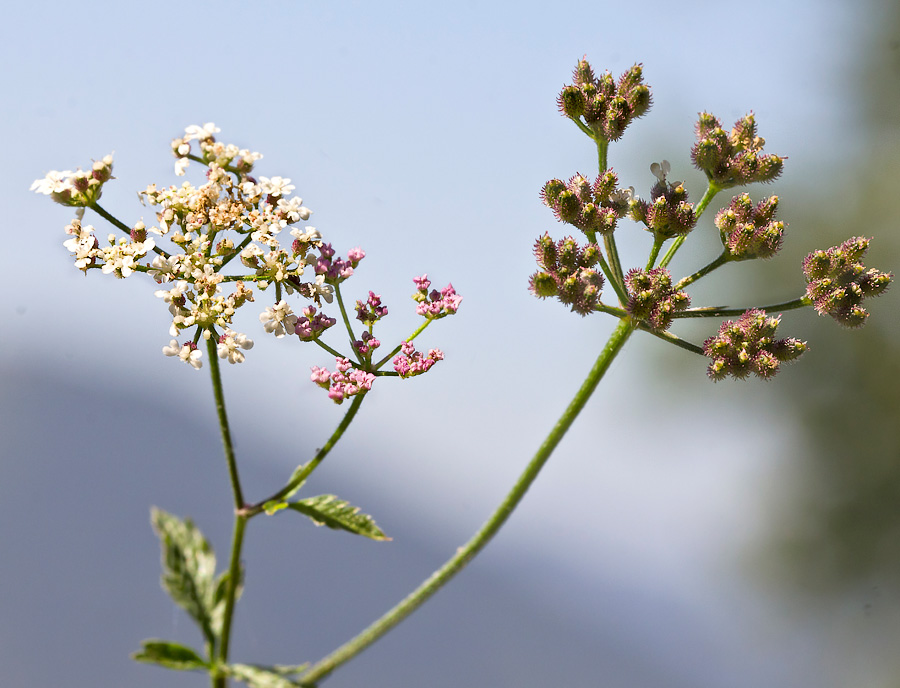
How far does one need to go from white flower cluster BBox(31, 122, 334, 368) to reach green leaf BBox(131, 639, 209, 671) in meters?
0.60

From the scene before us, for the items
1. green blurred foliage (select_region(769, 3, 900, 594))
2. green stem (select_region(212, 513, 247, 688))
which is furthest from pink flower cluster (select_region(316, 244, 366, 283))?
green blurred foliage (select_region(769, 3, 900, 594))

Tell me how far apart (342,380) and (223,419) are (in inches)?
10.5

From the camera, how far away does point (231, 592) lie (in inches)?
70.8

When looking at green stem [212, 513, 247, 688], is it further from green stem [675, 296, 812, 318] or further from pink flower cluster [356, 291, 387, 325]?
green stem [675, 296, 812, 318]

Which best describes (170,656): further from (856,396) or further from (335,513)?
(856,396)

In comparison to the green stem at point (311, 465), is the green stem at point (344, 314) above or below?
above

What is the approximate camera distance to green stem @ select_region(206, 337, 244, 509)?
5.82 ft

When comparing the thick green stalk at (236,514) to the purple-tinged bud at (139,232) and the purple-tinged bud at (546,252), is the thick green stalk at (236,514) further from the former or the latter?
the purple-tinged bud at (546,252)

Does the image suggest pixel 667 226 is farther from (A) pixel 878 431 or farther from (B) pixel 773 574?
(B) pixel 773 574

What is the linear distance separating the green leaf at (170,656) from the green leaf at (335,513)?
379 millimetres

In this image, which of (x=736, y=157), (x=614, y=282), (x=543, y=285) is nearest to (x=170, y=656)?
(x=543, y=285)

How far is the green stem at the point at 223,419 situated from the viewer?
1.77 meters

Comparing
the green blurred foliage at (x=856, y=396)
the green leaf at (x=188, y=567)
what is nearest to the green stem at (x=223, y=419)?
the green leaf at (x=188, y=567)

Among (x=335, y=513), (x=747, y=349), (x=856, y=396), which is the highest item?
(x=856, y=396)
